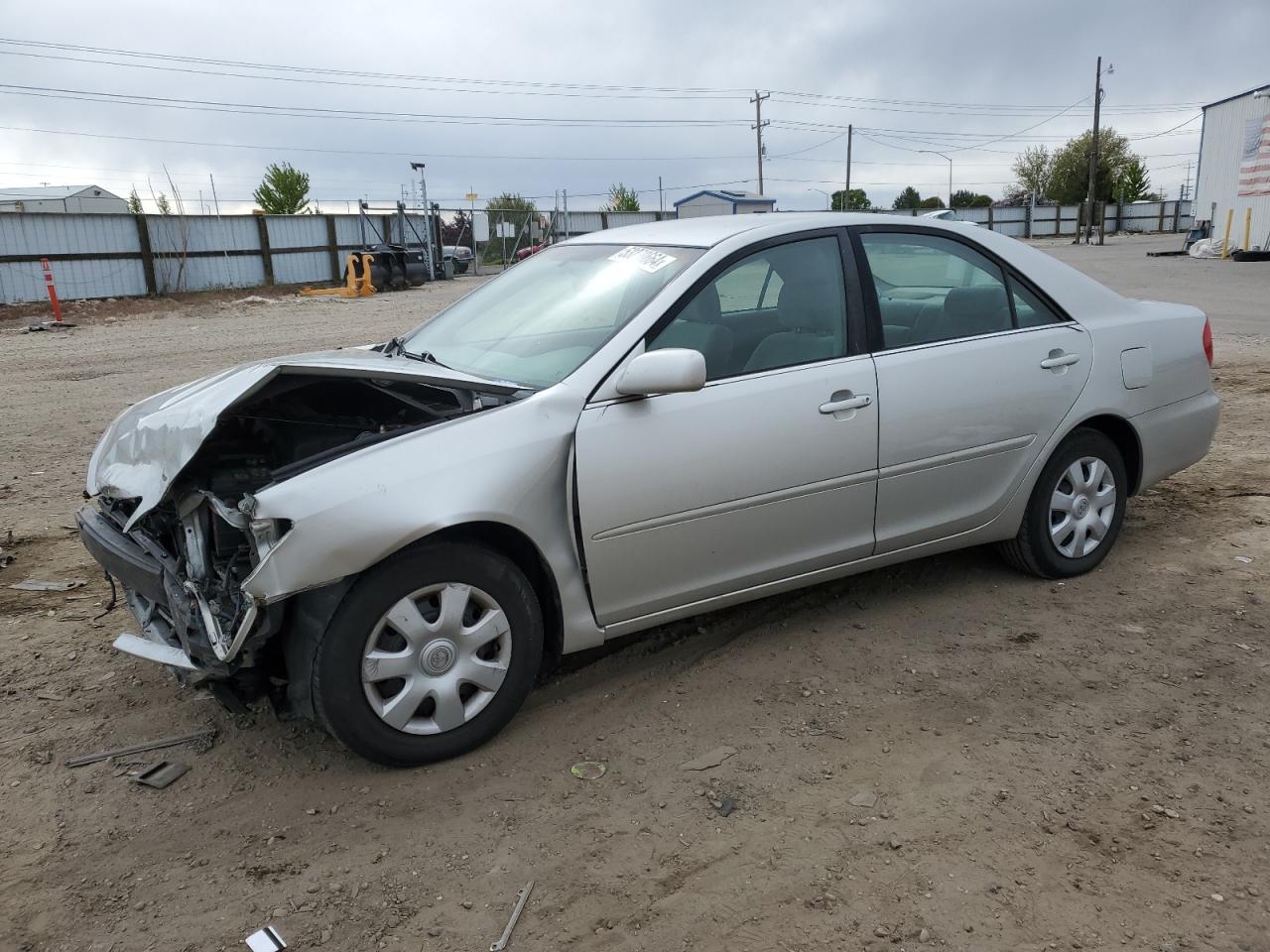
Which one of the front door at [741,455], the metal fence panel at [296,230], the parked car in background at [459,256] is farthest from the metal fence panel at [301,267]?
the front door at [741,455]

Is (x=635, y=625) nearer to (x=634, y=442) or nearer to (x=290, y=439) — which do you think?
(x=634, y=442)

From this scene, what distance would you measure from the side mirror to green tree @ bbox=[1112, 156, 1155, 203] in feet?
248

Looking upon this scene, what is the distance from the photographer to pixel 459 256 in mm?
35125

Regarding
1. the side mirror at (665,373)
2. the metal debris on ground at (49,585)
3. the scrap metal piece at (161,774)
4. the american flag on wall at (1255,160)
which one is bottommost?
the scrap metal piece at (161,774)

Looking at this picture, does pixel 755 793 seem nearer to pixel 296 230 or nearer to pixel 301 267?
pixel 301 267

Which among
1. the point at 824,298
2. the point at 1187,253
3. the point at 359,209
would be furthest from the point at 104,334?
the point at 1187,253

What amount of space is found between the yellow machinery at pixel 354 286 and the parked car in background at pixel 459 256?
7.96m

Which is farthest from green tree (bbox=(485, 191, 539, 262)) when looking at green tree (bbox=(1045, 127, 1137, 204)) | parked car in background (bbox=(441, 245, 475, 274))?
green tree (bbox=(1045, 127, 1137, 204))

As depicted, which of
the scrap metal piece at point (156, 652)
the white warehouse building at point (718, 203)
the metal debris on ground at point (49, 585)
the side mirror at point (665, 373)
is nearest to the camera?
the scrap metal piece at point (156, 652)

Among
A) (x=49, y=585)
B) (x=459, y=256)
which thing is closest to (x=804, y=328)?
(x=49, y=585)

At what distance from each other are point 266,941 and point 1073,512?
140 inches

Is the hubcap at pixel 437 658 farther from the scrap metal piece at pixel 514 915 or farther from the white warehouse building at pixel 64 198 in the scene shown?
the white warehouse building at pixel 64 198

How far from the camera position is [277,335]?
1586 centimetres

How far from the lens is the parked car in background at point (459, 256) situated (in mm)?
34656
